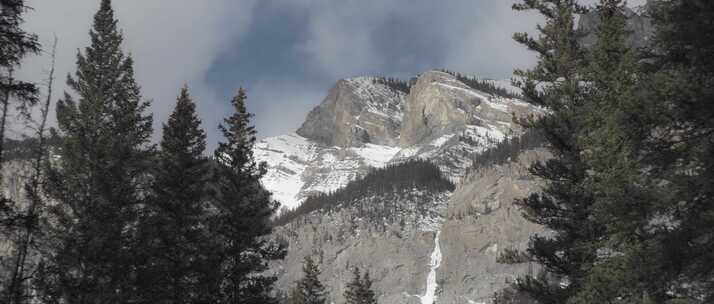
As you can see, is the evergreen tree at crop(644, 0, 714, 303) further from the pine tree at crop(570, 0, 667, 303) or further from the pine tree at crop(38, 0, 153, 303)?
the pine tree at crop(38, 0, 153, 303)

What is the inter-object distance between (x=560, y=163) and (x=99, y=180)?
47.8 ft

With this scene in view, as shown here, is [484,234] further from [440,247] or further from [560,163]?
[560,163]

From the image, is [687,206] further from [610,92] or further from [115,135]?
[115,135]

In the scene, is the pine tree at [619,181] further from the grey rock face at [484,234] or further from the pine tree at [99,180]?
the grey rock face at [484,234]

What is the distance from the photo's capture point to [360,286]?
40250 millimetres

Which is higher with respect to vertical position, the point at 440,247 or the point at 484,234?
the point at 484,234

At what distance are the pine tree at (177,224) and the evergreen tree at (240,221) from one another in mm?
821

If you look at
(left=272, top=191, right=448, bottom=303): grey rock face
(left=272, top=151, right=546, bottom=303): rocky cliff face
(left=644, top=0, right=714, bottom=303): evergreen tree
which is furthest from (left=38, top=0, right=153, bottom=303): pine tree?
(left=272, top=191, right=448, bottom=303): grey rock face

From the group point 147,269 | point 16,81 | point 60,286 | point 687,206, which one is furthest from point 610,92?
point 60,286

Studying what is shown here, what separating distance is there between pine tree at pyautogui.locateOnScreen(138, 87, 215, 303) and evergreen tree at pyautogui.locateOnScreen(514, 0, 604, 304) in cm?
1107

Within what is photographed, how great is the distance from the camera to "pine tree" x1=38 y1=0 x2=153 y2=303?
19.0 metres

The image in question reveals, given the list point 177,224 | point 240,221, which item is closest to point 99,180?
point 177,224

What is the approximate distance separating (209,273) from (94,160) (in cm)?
546

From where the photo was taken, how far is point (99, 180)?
67.5ft
